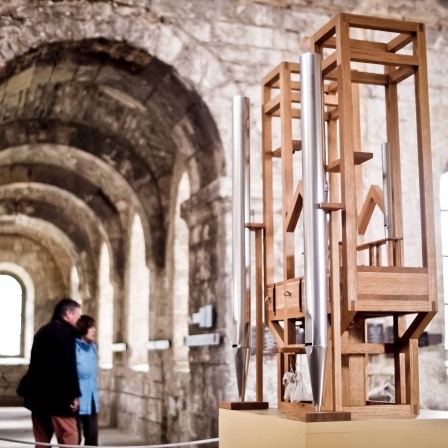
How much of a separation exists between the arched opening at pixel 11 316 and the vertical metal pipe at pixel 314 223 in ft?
56.5

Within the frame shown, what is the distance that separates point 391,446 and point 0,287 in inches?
698

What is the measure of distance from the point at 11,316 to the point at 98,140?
10288 mm

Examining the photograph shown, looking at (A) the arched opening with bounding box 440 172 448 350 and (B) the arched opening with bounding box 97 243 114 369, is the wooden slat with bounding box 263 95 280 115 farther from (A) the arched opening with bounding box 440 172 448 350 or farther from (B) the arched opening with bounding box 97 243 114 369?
(B) the arched opening with bounding box 97 243 114 369

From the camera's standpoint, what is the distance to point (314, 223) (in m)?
3.55

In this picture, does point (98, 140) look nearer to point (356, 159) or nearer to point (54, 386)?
point (54, 386)

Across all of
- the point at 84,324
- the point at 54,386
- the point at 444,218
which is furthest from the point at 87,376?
the point at 444,218

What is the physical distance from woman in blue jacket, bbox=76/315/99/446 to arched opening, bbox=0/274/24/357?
541 inches

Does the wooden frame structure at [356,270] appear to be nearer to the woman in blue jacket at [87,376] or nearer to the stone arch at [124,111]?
the woman in blue jacket at [87,376]

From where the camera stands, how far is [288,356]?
4008 mm

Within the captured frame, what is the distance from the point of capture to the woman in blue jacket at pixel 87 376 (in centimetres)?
644

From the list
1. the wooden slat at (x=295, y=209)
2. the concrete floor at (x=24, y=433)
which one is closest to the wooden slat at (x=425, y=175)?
the wooden slat at (x=295, y=209)

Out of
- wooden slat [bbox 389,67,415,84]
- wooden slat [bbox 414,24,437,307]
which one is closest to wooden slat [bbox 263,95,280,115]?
wooden slat [bbox 389,67,415,84]

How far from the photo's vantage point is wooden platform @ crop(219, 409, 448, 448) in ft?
10.8

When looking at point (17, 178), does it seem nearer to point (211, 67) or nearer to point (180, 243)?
point (180, 243)
